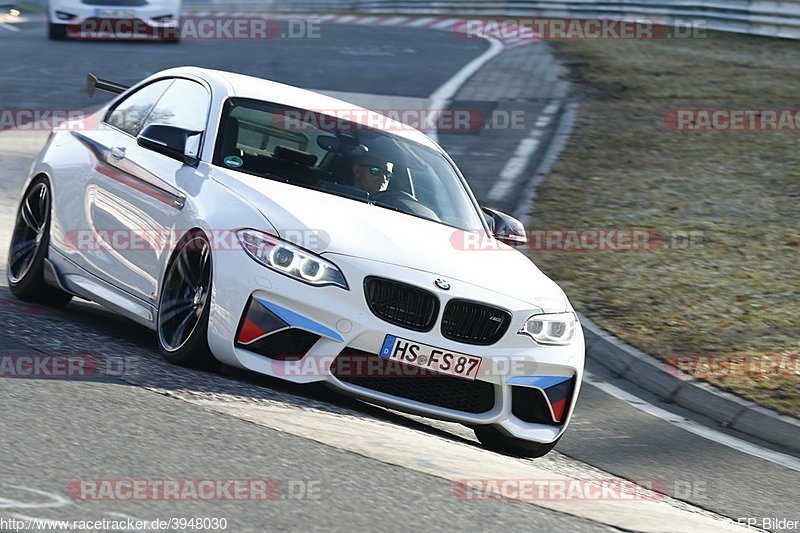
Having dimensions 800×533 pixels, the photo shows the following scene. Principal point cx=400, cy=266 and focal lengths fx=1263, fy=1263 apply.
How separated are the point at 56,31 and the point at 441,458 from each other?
2195 centimetres

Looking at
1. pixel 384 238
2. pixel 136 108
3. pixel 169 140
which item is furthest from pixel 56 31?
pixel 384 238

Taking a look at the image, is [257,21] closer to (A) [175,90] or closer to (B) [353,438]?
(A) [175,90]

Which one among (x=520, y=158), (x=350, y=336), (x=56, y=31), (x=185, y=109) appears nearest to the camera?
(x=350, y=336)

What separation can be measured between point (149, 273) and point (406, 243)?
4.62 feet

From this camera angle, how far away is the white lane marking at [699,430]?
7.19m

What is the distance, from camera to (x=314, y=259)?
229 inches

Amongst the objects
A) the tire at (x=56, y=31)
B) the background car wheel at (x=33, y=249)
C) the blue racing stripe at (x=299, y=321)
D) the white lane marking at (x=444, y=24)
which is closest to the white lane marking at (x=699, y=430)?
the blue racing stripe at (x=299, y=321)

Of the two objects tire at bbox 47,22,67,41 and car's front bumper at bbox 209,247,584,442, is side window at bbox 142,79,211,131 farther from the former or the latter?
tire at bbox 47,22,67,41

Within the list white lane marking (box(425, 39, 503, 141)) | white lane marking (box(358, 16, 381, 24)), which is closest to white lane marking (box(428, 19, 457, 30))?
Answer: white lane marking (box(358, 16, 381, 24))

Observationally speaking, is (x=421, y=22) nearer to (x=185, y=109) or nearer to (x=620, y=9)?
(x=620, y=9)

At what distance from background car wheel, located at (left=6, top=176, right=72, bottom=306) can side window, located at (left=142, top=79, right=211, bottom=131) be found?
0.93 metres

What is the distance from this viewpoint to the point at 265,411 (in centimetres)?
544

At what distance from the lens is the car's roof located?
723 centimetres

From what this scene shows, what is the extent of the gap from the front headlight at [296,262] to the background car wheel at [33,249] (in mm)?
2331
